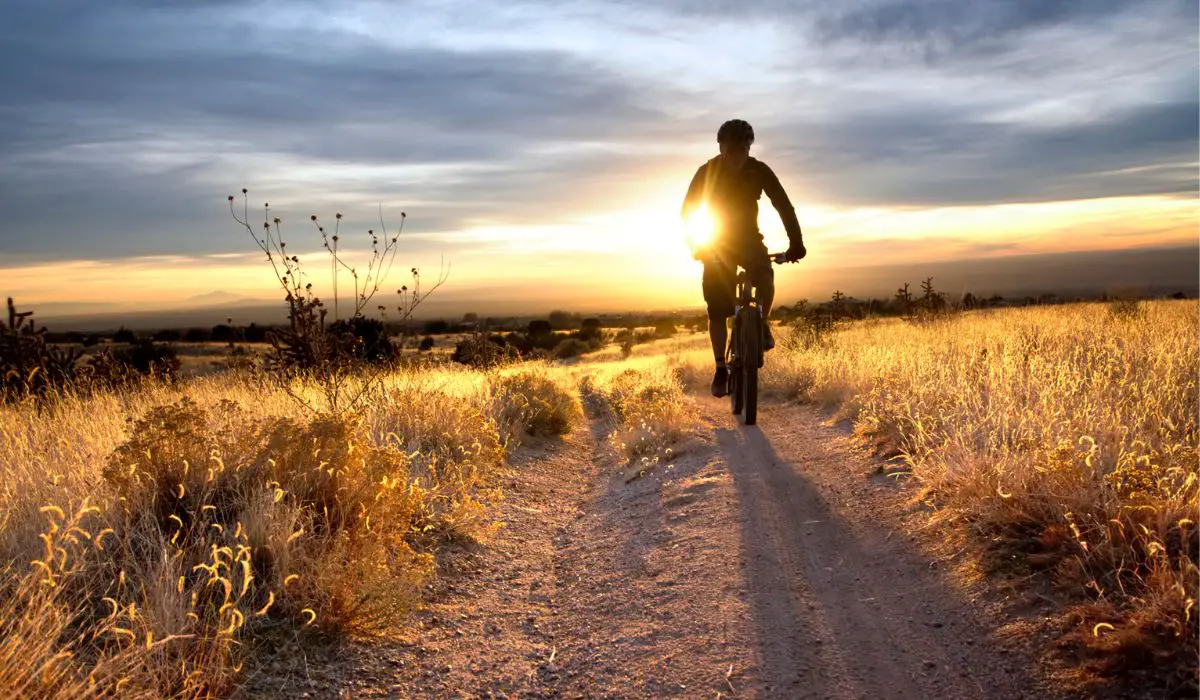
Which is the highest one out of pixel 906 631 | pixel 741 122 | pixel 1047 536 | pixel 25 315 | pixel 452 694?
pixel 741 122

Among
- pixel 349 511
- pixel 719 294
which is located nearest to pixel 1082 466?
pixel 349 511

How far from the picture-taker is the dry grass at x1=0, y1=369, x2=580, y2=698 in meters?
3.16

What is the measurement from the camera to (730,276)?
8.38 metres

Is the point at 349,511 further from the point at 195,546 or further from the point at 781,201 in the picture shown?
the point at 781,201

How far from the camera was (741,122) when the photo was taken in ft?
25.4

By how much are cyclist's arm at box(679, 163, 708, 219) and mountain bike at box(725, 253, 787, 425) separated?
2.77 ft

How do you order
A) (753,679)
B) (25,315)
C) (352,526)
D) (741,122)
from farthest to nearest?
(25,315), (741,122), (352,526), (753,679)

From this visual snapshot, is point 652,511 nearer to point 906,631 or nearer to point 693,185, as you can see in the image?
point 906,631

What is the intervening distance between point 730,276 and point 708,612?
4848 millimetres

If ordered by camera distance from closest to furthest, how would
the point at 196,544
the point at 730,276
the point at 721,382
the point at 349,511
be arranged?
the point at 196,544 < the point at 349,511 < the point at 730,276 < the point at 721,382

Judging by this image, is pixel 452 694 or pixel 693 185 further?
pixel 693 185

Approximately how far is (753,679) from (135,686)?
2.37 meters

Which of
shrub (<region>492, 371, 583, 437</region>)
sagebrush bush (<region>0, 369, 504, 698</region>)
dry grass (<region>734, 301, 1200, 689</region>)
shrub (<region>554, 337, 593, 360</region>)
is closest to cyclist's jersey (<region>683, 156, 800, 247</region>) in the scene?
dry grass (<region>734, 301, 1200, 689</region>)

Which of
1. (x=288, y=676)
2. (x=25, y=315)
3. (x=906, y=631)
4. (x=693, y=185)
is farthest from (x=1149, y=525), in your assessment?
(x=25, y=315)
